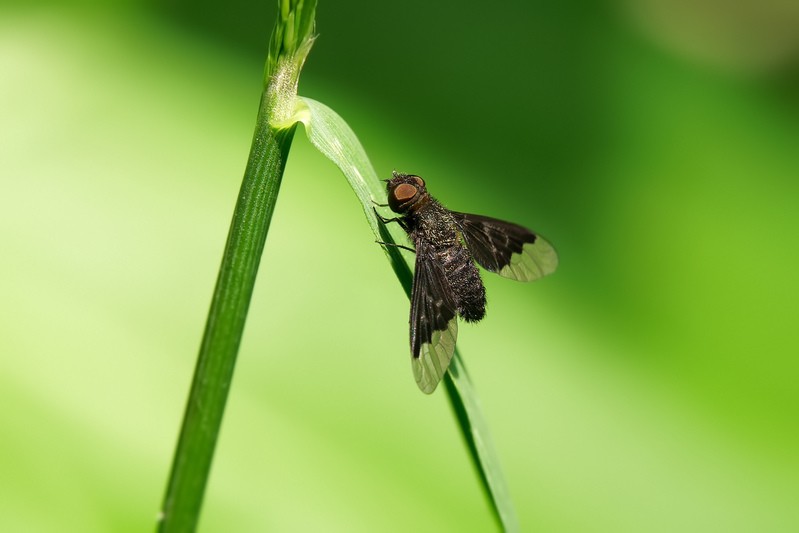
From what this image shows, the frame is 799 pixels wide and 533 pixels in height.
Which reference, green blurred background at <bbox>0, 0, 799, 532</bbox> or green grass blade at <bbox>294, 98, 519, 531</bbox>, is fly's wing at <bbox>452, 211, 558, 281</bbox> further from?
green blurred background at <bbox>0, 0, 799, 532</bbox>

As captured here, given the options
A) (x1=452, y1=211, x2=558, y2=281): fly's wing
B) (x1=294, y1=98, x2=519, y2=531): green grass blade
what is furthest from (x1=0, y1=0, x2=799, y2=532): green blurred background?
(x1=294, y1=98, x2=519, y2=531): green grass blade

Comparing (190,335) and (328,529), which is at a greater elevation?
(190,335)

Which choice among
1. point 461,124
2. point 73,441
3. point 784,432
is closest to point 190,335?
point 73,441

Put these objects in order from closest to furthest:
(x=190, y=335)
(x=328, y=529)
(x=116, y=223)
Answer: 1. (x=328, y=529)
2. (x=190, y=335)
3. (x=116, y=223)

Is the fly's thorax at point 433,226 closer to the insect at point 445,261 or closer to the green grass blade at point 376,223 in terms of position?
the insect at point 445,261

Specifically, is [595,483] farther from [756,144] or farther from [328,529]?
[756,144]

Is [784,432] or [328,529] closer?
[328,529]

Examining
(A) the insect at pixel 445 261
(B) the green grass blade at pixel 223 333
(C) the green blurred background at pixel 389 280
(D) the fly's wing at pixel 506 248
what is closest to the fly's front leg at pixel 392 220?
(A) the insect at pixel 445 261
